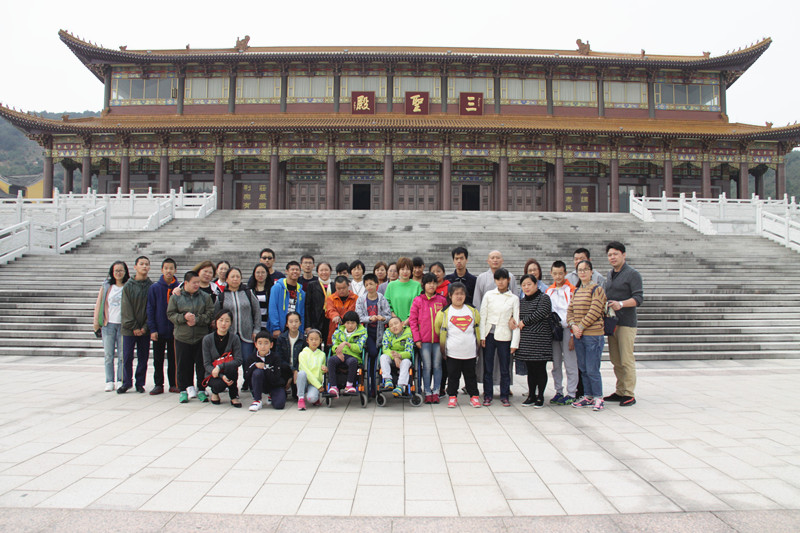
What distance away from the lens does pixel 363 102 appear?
23.0 meters

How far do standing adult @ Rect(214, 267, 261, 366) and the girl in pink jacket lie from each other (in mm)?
1822

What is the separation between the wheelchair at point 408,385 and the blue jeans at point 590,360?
1.77 meters

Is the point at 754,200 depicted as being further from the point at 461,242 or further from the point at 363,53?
the point at 363,53

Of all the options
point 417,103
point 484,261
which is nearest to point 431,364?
point 484,261

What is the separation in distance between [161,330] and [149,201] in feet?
40.8

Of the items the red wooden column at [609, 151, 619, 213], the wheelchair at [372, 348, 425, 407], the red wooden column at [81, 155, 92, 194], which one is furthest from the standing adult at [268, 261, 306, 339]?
the red wooden column at [81, 155, 92, 194]

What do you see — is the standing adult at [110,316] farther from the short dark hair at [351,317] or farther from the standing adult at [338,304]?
the short dark hair at [351,317]

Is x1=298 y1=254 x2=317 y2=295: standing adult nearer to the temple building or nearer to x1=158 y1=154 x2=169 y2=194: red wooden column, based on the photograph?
the temple building

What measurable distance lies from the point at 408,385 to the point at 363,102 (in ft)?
66.4

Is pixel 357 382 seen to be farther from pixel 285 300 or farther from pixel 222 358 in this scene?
pixel 222 358

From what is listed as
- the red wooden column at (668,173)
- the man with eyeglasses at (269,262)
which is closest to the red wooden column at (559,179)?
the red wooden column at (668,173)

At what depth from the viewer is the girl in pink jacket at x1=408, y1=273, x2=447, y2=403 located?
17.0 feet

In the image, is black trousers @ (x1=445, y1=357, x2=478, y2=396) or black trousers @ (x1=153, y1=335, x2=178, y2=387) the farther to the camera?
black trousers @ (x1=153, y1=335, x2=178, y2=387)

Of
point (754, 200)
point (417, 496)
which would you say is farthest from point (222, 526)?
point (754, 200)
